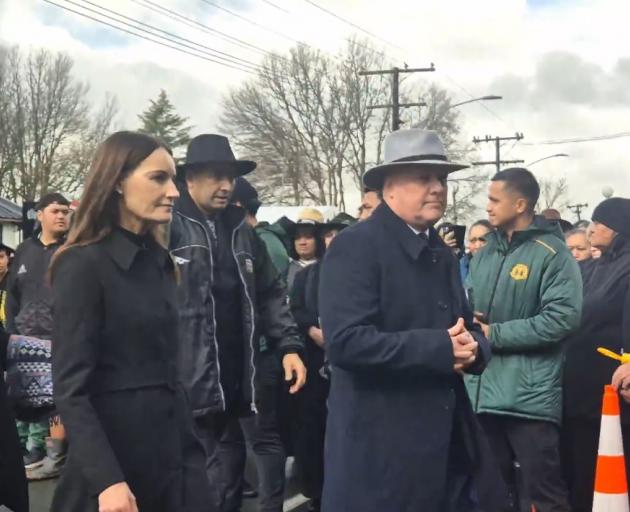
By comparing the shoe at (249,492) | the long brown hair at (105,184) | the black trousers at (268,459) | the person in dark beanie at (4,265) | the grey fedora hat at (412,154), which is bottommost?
the shoe at (249,492)

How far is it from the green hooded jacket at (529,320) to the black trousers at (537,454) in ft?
0.25

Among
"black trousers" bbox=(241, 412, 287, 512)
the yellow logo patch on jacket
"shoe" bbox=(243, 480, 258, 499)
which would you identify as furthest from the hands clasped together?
"shoe" bbox=(243, 480, 258, 499)

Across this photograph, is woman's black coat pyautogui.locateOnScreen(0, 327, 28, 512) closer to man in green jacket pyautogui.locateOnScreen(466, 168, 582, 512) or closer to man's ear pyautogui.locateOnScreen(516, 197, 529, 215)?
man in green jacket pyautogui.locateOnScreen(466, 168, 582, 512)

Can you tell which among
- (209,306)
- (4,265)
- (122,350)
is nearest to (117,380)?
(122,350)

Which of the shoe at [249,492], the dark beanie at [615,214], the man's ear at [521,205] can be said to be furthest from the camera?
the shoe at [249,492]

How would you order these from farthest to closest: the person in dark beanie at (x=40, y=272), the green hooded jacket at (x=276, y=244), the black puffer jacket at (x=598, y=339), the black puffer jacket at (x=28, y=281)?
the green hooded jacket at (x=276, y=244) < the person in dark beanie at (x=40, y=272) < the black puffer jacket at (x=28, y=281) < the black puffer jacket at (x=598, y=339)

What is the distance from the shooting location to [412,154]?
389 cm

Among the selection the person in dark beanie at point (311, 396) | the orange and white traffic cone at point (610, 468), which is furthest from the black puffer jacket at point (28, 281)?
the orange and white traffic cone at point (610, 468)

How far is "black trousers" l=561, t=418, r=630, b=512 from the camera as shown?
6129 millimetres

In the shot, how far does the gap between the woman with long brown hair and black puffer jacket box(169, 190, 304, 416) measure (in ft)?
5.07

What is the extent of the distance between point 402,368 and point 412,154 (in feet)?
2.76

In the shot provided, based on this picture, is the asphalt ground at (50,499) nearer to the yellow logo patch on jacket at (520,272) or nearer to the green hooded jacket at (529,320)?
the green hooded jacket at (529,320)

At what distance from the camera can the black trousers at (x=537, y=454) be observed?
543 cm

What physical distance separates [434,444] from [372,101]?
52.9m
